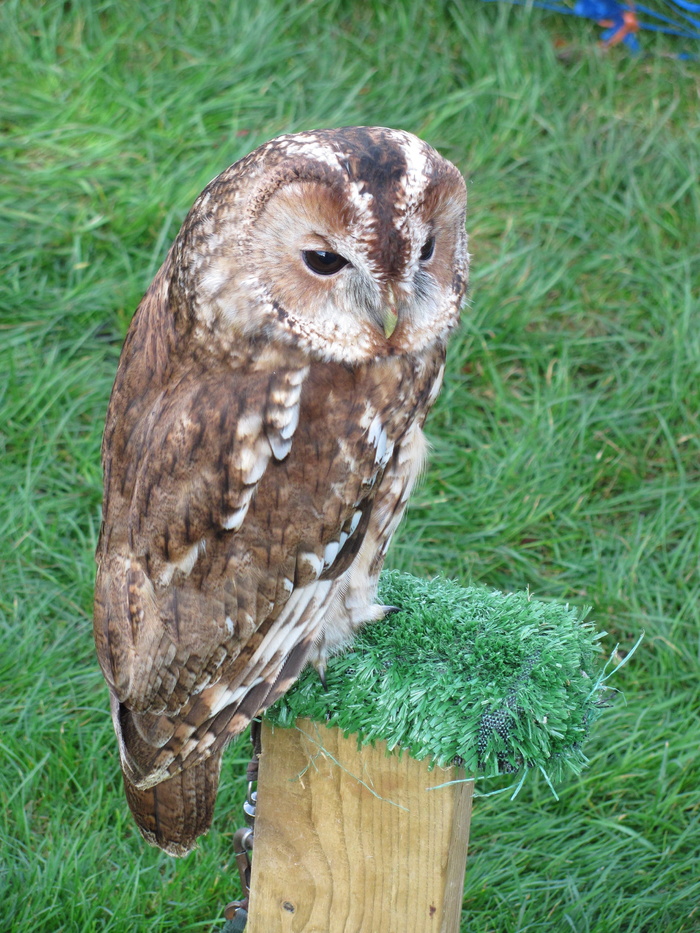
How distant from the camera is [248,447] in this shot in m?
1.71

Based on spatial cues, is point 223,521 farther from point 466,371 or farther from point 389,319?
point 466,371

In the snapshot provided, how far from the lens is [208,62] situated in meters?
3.82

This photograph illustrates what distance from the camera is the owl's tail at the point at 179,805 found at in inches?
74.0

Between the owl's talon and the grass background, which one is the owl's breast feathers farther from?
the grass background

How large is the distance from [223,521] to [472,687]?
532 millimetres

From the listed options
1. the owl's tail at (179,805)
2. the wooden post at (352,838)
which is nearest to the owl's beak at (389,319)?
the wooden post at (352,838)

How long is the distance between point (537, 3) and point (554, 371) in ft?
5.25

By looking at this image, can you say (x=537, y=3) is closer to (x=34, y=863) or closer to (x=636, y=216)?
(x=636, y=216)

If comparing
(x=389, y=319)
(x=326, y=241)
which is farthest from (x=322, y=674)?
(x=326, y=241)

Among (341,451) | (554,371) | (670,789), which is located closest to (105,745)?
(341,451)

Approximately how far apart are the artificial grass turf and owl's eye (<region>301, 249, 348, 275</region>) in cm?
67

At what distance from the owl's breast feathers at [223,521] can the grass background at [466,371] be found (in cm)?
88

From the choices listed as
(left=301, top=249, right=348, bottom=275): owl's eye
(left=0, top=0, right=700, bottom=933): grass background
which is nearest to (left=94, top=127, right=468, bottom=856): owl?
(left=301, top=249, right=348, bottom=275): owl's eye

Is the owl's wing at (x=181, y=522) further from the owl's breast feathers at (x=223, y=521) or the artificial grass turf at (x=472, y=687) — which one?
the artificial grass turf at (x=472, y=687)
